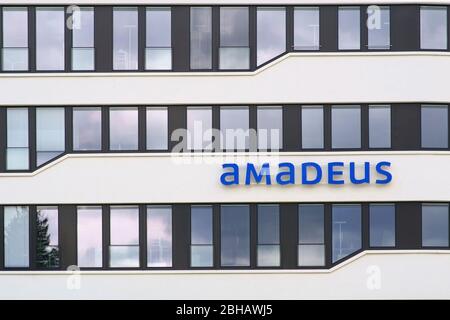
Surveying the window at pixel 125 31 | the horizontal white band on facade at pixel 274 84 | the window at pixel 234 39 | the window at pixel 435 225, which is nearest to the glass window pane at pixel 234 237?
the horizontal white band on facade at pixel 274 84

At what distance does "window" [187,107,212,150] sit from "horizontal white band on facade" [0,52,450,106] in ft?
1.16

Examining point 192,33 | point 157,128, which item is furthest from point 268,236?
point 192,33

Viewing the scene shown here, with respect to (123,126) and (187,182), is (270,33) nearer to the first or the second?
(187,182)

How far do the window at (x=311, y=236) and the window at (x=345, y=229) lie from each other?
0.43 m

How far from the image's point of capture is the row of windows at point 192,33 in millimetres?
25266

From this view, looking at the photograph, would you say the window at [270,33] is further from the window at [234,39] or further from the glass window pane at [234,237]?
the glass window pane at [234,237]

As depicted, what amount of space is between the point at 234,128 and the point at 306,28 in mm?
4121

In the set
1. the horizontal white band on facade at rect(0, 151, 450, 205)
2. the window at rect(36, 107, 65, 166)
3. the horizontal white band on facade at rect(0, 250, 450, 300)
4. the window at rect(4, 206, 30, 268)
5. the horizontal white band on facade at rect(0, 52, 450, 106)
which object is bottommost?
the horizontal white band on facade at rect(0, 250, 450, 300)

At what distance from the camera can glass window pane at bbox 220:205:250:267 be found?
82.1 ft

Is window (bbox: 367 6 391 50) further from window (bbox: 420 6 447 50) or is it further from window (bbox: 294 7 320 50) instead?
window (bbox: 294 7 320 50)

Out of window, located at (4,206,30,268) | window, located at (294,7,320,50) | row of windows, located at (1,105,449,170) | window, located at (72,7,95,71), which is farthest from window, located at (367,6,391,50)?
window, located at (4,206,30,268)

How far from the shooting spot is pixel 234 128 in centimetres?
2517

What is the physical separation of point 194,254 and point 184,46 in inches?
271
